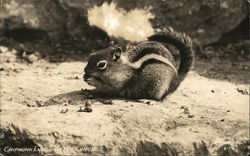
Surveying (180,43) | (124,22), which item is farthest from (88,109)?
(124,22)

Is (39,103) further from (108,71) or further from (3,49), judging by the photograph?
(3,49)

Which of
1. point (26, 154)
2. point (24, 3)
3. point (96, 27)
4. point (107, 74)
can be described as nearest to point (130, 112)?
point (107, 74)

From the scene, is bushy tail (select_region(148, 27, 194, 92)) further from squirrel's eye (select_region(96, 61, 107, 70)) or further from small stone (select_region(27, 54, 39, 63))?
small stone (select_region(27, 54, 39, 63))

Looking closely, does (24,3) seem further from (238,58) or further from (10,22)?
(238,58)

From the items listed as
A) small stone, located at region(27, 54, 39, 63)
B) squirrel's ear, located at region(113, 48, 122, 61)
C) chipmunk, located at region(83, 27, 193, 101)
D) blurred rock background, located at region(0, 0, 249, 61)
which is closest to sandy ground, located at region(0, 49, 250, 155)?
Result: chipmunk, located at region(83, 27, 193, 101)

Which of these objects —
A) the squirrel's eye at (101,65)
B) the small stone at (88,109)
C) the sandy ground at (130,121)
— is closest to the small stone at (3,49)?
the sandy ground at (130,121)

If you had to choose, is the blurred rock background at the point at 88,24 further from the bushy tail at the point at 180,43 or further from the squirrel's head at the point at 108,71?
the squirrel's head at the point at 108,71
